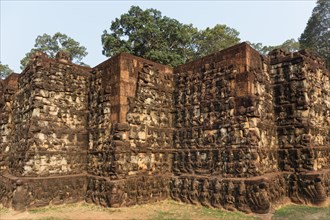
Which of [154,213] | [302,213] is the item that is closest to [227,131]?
[302,213]

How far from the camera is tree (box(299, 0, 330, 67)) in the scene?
29984 millimetres

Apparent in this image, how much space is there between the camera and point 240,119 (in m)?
9.16

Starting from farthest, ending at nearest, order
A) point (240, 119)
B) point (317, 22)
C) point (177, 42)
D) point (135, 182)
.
Result: point (317, 22)
point (177, 42)
point (135, 182)
point (240, 119)

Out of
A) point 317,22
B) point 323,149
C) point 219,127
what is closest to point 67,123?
point 219,127

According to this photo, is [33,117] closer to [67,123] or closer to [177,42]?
[67,123]

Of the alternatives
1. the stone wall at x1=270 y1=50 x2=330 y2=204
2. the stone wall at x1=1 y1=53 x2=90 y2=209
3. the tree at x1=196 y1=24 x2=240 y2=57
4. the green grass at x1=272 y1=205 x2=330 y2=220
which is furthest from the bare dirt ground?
the tree at x1=196 y1=24 x2=240 y2=57

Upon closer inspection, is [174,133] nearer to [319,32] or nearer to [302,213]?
[302,213]

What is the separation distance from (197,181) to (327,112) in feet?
21.1

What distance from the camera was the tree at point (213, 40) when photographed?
27391mm

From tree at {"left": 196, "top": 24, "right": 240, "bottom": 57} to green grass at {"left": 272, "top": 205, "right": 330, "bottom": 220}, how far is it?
20.3 meters

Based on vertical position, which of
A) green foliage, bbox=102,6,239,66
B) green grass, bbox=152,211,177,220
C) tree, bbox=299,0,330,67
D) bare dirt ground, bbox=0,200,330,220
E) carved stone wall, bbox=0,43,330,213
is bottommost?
green grass, bbox=152,211,177,220

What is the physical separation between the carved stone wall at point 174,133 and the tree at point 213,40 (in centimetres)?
1650

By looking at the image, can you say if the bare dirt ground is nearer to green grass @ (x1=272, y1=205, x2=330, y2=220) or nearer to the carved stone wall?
green grass @ (x1=272, y1=205, x2=330, y2=220)

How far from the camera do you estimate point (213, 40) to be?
2775cm
